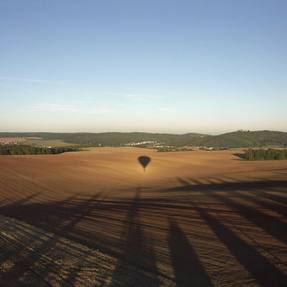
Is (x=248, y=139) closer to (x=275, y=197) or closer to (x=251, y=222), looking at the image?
(x=275, y=197)

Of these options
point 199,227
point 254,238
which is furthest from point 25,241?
point 254,238

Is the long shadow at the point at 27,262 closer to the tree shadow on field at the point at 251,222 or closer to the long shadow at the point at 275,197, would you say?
the tree shadow on field at the point at 251,222

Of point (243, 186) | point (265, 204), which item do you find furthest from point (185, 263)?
point (243, 186)

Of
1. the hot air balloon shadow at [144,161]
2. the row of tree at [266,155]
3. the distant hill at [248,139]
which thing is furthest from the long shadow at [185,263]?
the distant hill at [248,139]

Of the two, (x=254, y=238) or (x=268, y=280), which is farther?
(x=254, y=238)

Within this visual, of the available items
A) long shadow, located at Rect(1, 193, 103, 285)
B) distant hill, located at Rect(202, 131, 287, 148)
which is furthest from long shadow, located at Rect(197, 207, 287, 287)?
distant hill, located at Rect(202, 131, 287, 148)

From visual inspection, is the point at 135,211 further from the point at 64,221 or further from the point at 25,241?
the point at 25,241
